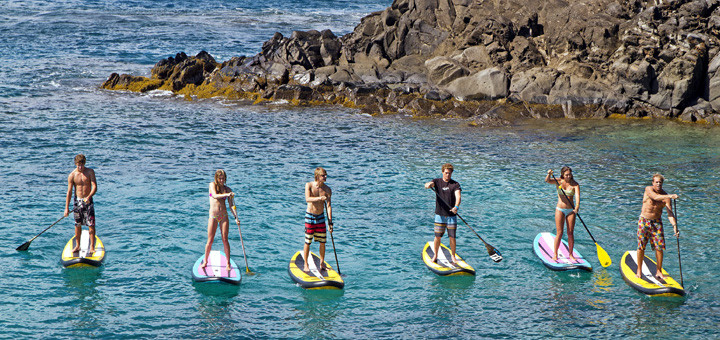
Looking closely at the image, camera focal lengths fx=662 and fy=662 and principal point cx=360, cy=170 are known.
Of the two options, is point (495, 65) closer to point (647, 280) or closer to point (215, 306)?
point (647, 280)

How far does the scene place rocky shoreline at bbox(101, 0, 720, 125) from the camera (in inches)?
1313

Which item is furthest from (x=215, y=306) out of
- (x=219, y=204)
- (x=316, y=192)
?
(x=316, y=192)

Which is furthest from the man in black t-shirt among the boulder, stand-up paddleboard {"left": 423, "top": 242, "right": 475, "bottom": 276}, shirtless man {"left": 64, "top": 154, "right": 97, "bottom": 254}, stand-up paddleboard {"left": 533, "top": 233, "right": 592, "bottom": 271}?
the boulder

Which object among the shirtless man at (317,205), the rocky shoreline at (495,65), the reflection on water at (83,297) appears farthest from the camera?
the rocky shoreline at (495,65)

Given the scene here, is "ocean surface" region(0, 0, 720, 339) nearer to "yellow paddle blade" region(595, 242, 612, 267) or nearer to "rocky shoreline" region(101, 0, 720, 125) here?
"yellow paddle blade" region(595, 242, 612, 267)

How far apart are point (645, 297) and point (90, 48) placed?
169 feet

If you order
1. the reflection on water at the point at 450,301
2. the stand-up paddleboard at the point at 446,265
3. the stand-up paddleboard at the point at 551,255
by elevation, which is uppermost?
the stand-up paddleboard at the point at 551,255

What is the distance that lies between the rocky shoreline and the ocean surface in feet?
5.51

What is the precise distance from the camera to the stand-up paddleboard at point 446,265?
1588 cm

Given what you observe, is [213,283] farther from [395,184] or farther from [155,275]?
[395,184]

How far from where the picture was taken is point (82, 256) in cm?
1630

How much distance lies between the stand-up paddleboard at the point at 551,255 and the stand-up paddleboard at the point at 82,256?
11098 mm

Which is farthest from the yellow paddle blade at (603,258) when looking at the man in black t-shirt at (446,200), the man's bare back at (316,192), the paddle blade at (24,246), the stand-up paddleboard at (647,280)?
the paddle blade at (24,246)

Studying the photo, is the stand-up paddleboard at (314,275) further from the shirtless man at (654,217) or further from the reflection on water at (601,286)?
the shirtless man at (654,217)
